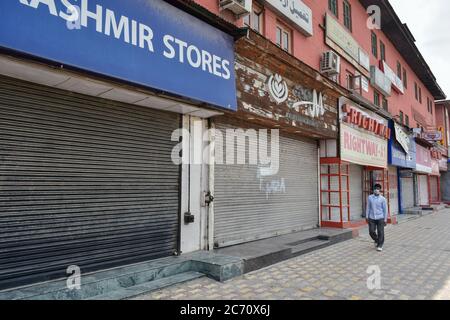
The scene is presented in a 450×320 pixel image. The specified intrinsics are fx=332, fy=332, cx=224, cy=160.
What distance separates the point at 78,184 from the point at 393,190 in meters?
18.3

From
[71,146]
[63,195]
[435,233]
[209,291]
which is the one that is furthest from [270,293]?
[435,233]

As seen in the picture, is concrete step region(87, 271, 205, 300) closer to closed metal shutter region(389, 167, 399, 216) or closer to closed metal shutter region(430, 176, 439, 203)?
closed metal shutter region(389, 167, 399, 216)

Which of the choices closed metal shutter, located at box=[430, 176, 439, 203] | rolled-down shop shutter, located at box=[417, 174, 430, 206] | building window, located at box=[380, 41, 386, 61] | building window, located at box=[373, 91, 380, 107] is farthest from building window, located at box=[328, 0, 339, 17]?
closed metal shutter, located at box=[430, 176, 439, 203]

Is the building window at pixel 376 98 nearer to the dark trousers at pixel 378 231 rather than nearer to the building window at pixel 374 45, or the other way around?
the building window at pixel 374 45

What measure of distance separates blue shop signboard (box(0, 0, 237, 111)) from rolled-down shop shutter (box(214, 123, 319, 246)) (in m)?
1.61

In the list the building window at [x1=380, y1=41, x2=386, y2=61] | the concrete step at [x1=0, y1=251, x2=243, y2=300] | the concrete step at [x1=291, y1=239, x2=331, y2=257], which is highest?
the building window at [x1=380, y1=41, x2=386, y2=61]

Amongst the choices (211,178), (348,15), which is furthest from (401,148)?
(211,178)

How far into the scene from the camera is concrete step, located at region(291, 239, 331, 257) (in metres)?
7.73

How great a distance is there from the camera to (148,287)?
4859 mm

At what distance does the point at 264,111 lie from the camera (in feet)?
25.8

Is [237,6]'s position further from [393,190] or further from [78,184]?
[393,190]

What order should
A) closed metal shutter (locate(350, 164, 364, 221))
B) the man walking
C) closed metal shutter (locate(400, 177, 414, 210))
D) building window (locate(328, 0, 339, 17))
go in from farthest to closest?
1. closed metal shutter (locate(400, 177, 414, 210))
2. closed metal shutter (locate(350, 164, 364, 221))
3. building window (locate(328, 0, 339, 17))
4. the man walking

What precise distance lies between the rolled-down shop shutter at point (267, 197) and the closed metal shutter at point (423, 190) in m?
17.0

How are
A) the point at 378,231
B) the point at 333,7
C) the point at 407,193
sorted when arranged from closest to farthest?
1. the point at 378,231
2. the point at 333,7
3. the point at 407,193
